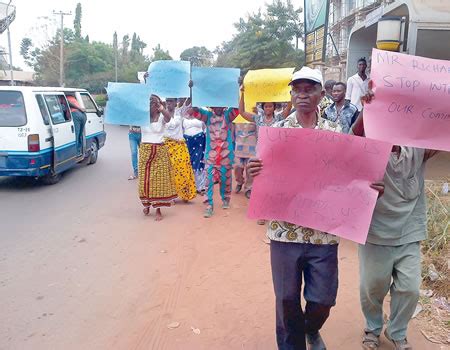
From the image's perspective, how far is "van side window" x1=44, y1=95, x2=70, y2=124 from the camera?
7.95 metres

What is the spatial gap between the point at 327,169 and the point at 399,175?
536 millimetres

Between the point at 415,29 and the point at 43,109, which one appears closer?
the point at 415,29

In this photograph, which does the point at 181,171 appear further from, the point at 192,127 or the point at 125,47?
the point at 125,47

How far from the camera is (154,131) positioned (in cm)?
581

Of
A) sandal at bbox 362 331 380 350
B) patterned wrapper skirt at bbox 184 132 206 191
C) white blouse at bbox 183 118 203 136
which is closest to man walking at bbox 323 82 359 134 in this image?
sandal at bbox 362 331 380 350

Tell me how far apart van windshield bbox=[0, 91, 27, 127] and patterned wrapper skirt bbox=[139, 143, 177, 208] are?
2.65m

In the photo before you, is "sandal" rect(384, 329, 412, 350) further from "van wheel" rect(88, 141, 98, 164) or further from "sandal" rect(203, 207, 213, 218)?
"van wheel" rect(88, 141, 98, 164)

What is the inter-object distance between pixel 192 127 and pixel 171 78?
7.74 feet

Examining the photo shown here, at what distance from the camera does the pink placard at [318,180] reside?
2.22m

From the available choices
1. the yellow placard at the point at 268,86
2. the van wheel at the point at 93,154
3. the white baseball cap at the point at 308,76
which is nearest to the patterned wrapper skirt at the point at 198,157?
the yellow placard at the point at 268,86

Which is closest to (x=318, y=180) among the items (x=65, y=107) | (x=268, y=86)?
(x=268, y=86)

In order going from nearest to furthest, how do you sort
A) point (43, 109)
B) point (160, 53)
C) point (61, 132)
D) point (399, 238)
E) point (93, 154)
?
1. point (399, 238)
2. point (43, 109)
3. point (61, 132)
4. point (93, 154)
5. point (160, 53)

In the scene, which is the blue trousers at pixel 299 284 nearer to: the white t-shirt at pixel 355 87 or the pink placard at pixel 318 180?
the pink placard at pixel 318 180

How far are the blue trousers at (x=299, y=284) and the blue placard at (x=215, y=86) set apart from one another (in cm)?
301
